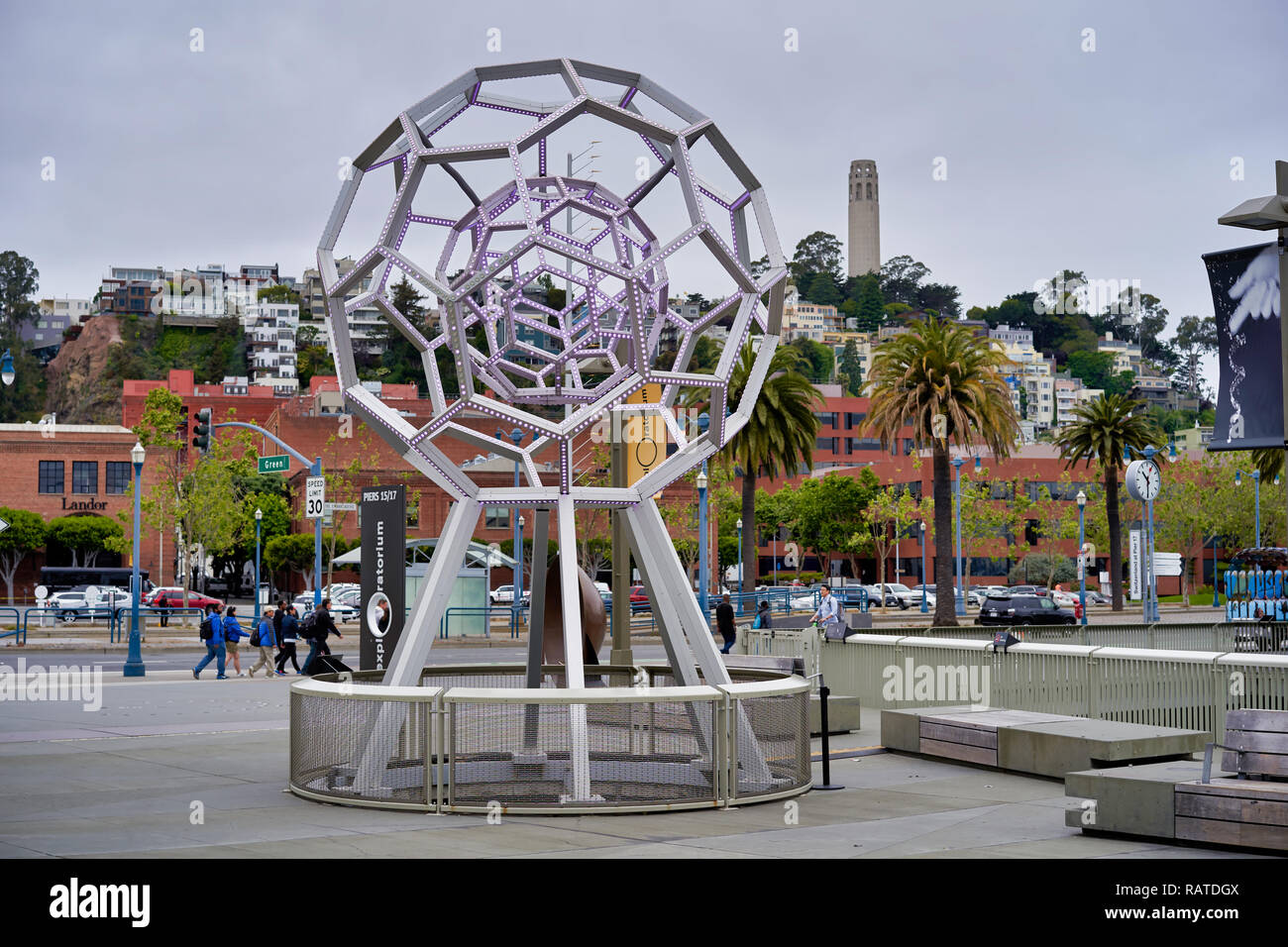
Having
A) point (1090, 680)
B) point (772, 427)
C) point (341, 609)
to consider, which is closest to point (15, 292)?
point (341, 609)

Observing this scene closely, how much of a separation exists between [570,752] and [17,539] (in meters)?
70.3

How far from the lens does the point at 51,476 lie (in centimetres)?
7925

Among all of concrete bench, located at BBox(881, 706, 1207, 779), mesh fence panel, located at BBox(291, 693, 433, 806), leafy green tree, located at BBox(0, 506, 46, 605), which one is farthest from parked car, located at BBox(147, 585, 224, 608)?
mesh fence panel, located at BBox(291, 693, 433, 806)

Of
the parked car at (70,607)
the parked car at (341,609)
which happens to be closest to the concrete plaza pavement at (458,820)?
the parked car at (70,607)

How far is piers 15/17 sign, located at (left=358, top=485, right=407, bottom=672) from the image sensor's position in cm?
2162

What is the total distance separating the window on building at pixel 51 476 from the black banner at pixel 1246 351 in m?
74.2

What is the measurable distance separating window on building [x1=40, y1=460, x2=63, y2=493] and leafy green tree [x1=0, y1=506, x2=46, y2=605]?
2870 millimetres

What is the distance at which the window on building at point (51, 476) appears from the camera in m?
79.0

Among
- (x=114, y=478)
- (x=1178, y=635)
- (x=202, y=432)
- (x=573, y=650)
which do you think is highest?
(x=114, y=478)

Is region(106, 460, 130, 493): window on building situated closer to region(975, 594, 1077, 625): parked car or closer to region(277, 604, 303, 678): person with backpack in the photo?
region(975, 594, 1077, 625): parked car

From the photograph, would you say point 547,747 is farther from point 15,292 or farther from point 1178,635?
point 15,292

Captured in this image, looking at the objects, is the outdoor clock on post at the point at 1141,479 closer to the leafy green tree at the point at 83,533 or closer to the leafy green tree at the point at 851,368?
the leafy green tree at the point at 83,533
